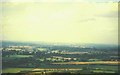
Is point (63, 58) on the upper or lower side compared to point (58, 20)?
lower

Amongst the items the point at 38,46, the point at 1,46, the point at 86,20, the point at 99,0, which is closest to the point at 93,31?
the point at 86,20

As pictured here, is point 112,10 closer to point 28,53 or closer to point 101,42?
point 101,42

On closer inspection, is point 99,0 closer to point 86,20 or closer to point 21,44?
point 86,20

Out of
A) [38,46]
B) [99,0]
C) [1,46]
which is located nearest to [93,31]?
[99,0]

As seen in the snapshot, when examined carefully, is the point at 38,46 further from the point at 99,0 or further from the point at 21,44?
the point at 99,0

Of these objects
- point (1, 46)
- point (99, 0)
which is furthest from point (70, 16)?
point (1, 46)

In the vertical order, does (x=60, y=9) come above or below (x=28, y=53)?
above

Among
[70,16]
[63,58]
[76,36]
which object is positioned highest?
[70,16]
